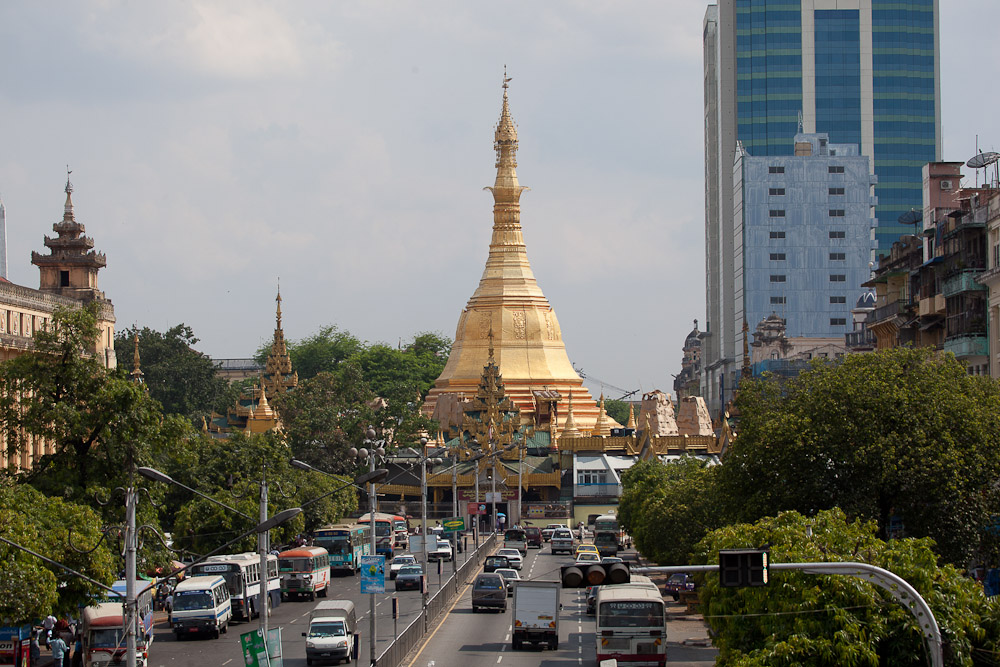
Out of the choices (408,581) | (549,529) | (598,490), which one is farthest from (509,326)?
(408,581)

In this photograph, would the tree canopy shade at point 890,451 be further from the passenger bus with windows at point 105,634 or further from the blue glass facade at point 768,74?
the blue glass facade at point 768,74

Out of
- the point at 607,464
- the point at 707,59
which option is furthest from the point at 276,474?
the point at 707,59

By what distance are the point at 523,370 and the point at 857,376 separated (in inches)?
3354

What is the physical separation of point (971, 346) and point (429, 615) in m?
23.6

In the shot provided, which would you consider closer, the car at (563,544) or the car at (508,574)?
the car at (508,574)

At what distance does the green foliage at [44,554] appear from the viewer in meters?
39.8

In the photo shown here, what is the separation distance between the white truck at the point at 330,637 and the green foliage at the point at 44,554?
20.0 ft

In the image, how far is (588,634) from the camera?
52625mm

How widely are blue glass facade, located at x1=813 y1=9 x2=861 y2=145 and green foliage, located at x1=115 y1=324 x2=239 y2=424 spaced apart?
241 ft

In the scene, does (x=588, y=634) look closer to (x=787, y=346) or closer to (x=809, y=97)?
(x=787, y=346)

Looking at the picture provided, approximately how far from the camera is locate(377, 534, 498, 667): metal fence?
135 ft

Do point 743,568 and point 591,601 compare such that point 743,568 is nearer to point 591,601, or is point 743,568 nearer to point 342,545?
point 591,601

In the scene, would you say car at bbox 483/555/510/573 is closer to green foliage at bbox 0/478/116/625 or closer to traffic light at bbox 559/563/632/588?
green foliage at bbox 0/478/116/625

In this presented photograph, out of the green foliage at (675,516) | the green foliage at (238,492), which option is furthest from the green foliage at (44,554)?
the green foliage at (675,516)
